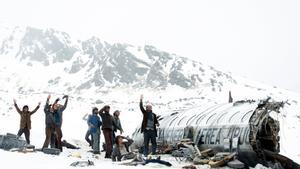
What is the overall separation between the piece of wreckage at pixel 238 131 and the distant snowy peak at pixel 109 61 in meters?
41.4

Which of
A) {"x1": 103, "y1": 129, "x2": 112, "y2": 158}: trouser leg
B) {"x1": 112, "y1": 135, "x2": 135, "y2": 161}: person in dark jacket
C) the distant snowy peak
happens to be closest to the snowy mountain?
the distant snowy peak

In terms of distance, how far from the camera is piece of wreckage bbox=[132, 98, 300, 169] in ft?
42.2

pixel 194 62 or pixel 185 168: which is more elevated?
pixel 194 62

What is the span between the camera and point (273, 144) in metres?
14.2

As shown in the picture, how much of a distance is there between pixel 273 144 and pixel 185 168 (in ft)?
12.8

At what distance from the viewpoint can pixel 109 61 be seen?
7469 cm

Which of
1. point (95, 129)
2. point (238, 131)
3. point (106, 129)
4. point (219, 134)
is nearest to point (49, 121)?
point (95, 129)

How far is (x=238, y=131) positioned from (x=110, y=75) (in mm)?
58056

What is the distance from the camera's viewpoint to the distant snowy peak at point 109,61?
67750 millimetres

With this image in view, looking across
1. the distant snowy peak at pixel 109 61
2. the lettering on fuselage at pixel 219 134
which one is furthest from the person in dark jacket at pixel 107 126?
the distant snowy peak at pixel 109 61

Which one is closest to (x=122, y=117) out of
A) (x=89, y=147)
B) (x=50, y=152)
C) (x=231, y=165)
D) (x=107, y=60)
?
(x=89, y=147)

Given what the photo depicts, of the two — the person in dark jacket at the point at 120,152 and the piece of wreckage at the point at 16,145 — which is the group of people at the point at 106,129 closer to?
the person in dark jacket at the point at 120,152

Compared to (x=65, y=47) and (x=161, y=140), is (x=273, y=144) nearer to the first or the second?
(x=161, y=140)

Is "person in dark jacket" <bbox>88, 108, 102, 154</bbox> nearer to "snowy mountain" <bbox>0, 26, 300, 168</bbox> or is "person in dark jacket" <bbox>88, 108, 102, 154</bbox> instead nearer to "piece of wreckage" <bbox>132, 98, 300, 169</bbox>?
"piece of wreckage" <bbox>132, 98, 300, 169</bbox>
